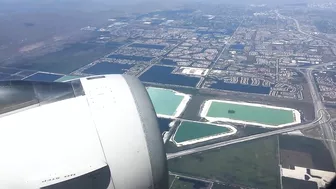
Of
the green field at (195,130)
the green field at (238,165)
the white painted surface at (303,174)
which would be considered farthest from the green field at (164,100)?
the white painted surface at (303,174)

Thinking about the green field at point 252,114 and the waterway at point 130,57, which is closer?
the green field at point 252,114

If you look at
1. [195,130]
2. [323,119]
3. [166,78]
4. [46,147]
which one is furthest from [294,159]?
[46,147]

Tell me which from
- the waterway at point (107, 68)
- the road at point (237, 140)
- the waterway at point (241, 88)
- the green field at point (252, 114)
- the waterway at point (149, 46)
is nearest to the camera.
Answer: the road at point (237, 140)

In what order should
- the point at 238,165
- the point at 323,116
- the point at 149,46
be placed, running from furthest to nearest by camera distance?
1. the point at 149,46
2. the point at 323,116
3. the point at 238,165

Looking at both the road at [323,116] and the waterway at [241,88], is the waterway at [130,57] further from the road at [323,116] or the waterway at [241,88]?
the road at [323,116]

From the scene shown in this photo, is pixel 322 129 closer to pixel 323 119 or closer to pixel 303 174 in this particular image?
pixel 323 119

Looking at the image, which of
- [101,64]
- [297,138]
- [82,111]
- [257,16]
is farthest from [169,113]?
[257,16]
